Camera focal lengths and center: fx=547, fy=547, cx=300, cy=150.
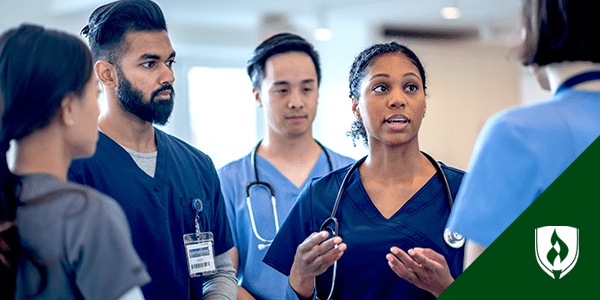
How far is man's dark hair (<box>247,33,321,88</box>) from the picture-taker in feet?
7.27

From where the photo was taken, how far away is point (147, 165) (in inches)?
58.1

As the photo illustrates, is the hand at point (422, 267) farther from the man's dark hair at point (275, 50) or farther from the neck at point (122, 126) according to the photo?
the man's dark hair at point (275, 50)

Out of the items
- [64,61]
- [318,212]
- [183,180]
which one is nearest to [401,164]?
[318,212]

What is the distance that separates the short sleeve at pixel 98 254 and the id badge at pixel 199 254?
0.55 meters

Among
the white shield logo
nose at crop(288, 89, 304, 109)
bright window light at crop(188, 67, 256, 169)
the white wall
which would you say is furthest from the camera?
bright window light at crop(188, 67, 256, 169)

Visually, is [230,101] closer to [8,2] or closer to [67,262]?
[8,2]

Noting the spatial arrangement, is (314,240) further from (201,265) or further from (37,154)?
(37,154)

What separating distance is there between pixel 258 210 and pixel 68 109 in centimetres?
118

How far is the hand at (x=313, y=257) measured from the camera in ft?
4.29

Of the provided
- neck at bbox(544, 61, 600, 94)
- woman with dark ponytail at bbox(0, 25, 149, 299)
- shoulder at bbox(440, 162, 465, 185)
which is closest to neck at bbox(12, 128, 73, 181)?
woman with dark ponytail at bbox(0, 25, 149, 299)

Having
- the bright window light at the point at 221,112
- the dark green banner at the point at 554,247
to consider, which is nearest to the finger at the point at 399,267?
the dark green banner at the point at 554,247

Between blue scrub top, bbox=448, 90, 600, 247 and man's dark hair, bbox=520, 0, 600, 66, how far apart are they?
0.07 metres

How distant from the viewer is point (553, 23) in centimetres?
92

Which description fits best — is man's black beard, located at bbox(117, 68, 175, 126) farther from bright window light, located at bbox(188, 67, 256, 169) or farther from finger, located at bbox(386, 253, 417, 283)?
bright window light, located at bbox(188, 67, 256, 169)
